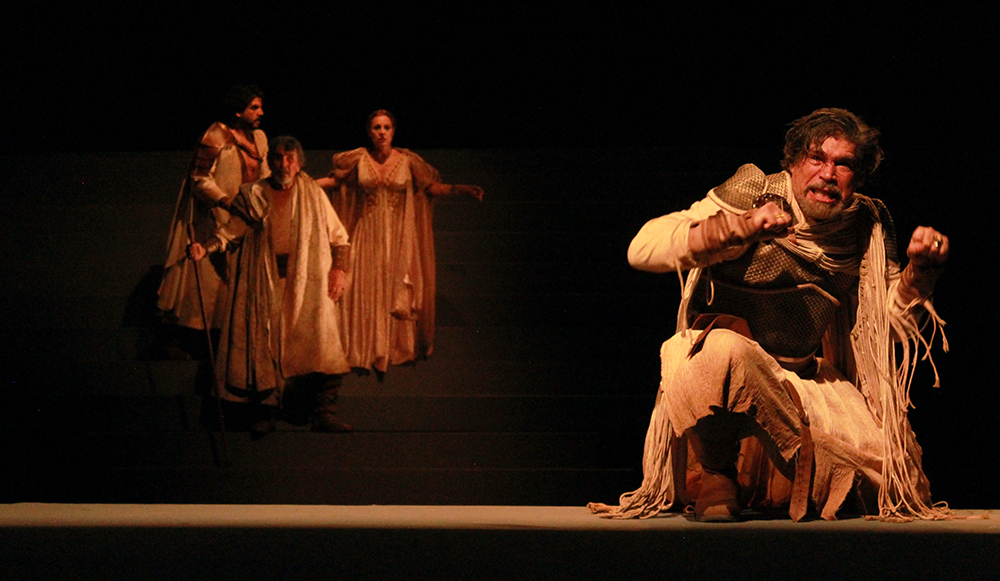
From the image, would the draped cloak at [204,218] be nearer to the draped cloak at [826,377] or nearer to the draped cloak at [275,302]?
the draped cloak at [275,302]

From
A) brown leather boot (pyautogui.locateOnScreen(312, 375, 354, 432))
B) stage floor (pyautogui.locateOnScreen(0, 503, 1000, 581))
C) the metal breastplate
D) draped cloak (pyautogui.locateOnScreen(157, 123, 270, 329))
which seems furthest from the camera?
draped cloak (pyautogui.locateOnScreen(157, 123, 270, 329))

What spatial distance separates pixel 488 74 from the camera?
20.8ft

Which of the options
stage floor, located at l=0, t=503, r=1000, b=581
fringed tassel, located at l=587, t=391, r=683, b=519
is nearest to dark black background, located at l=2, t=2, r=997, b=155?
fringed tassel, located at l=587, t=391, r=683, b=519

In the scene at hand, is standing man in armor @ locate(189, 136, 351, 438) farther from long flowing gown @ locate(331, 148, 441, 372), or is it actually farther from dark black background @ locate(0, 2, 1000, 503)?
dark black background @ locate(0, 2, 1000, 503)

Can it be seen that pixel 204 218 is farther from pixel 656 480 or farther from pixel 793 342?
pixel 793 342

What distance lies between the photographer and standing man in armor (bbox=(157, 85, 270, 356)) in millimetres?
5203

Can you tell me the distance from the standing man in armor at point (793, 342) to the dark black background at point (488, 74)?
2684mm

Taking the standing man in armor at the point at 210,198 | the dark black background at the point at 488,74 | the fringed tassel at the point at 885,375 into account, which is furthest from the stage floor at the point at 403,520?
the dark black background at the point at 488,74

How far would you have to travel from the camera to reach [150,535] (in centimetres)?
281

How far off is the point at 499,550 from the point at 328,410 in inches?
87.2

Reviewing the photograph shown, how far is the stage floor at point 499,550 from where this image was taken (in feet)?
8.66

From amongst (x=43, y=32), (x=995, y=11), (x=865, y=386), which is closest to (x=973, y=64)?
(x=995, y=11)

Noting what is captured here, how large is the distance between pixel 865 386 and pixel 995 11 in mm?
3095

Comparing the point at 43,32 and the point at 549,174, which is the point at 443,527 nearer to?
the point at 549,174
